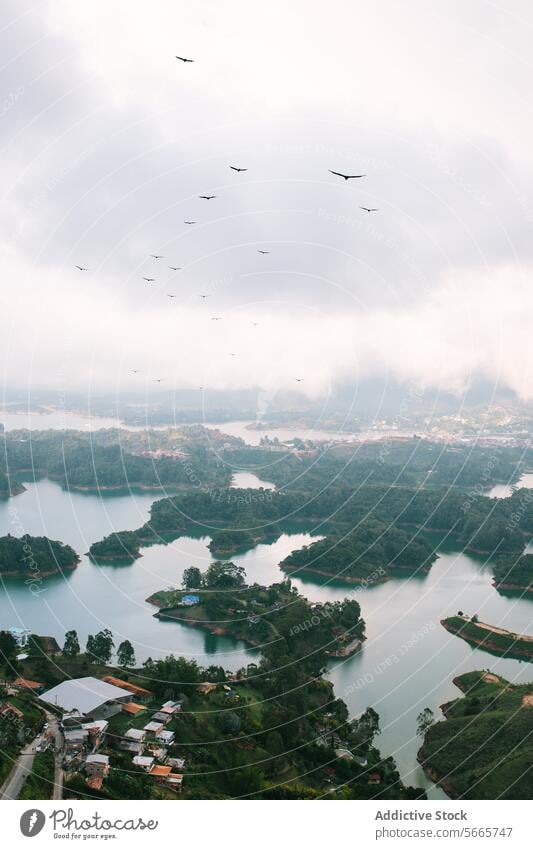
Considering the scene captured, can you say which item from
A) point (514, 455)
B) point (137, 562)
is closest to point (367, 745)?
point (137, 562)

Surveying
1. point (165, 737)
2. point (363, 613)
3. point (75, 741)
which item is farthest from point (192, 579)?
point (75, 741)

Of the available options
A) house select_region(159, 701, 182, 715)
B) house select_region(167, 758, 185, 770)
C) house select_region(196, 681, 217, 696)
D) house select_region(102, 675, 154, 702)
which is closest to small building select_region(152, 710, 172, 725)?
house select_region(159, 701, 182, 715)

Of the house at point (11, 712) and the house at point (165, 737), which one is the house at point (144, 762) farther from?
the house at point (11, 712)

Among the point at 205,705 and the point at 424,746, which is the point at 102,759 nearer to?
the point at 205,705

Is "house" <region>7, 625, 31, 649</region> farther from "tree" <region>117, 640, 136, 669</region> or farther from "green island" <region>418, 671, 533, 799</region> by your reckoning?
"green island" <region>418, 671, 533, 799</region>

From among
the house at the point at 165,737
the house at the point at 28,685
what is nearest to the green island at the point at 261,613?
the house at the point at 165,737

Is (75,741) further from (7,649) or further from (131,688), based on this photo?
(7,649)
